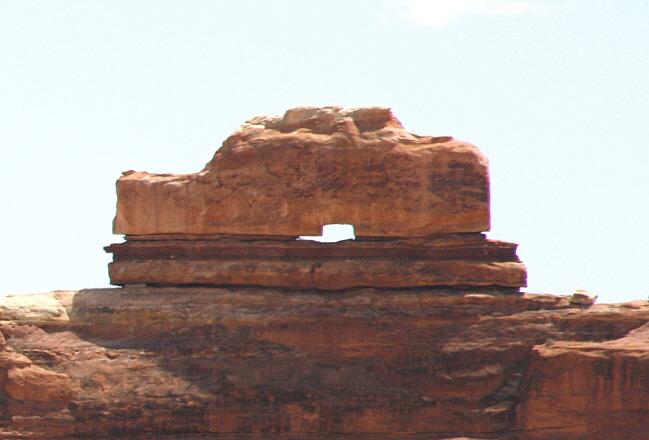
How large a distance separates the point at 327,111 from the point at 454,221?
3319 mm

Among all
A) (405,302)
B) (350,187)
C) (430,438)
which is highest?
(350,187)

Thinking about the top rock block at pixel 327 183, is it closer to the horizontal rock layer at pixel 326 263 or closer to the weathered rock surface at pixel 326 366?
the horizontal rock layer at pixel 326 263

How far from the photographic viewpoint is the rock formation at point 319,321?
33344mm

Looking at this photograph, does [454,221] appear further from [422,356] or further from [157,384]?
[157,384]

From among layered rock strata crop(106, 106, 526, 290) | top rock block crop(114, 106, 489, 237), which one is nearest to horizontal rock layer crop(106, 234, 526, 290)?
layered rock strata crop(106, 106, 526, 290)

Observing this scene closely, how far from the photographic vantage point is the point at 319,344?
3441 centimetres

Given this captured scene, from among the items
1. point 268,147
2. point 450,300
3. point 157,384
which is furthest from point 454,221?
point 157,384

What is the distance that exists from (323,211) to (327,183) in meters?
0.55

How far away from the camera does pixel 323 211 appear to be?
35.2 metres

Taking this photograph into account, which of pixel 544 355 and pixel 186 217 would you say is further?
pixel 186 217

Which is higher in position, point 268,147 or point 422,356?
point 268,147

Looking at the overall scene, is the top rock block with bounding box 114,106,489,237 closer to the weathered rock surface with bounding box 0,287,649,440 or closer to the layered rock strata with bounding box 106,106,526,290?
the layered rock strata with bounding box 106,106,526,290

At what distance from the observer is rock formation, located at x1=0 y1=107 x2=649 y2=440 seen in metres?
33.3

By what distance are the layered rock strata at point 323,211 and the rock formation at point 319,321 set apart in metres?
0.04
